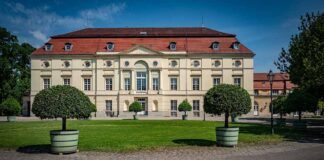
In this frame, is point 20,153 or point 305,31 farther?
point 305,31

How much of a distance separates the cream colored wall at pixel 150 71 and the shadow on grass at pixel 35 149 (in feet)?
112

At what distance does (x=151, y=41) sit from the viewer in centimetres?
4847

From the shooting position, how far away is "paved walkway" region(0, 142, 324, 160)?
35.0 ft

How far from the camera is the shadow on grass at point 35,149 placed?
462 inches

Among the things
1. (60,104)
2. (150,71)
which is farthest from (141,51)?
(60,104)

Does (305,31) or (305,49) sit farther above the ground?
(305,31)

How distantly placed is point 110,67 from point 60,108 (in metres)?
37.0

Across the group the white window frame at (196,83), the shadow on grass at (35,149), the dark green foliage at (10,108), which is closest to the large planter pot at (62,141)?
the shadow on grass at (35,149)

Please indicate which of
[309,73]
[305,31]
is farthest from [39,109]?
[305,31]

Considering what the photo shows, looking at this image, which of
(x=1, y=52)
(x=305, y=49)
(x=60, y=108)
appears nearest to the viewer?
(x=60, y=108)

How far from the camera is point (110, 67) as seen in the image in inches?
1889

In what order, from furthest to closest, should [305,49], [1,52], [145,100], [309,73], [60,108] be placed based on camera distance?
[1,52]
[145,100]
[305,49]
[309,73]
[60,108]

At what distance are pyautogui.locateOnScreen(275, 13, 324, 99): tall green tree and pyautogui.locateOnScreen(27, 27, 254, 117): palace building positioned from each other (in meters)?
21.3

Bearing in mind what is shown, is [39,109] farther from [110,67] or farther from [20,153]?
[110,67]
